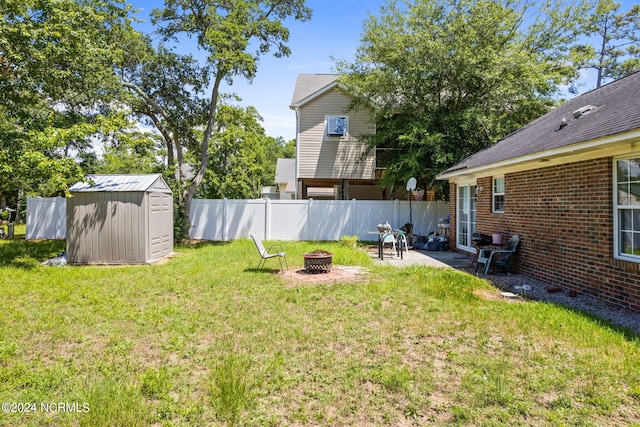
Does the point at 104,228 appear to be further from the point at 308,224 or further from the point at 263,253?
the point at 308,224

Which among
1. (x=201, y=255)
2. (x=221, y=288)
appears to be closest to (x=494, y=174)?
(x=221, y=288)

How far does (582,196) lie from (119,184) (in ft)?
34.7

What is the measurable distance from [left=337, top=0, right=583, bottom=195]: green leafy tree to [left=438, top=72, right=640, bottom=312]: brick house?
13.3 feet

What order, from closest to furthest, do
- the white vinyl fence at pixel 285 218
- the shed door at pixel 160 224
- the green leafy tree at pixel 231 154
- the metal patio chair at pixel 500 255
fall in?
1. the metal patio chair at pixel 500 255
2. the shed door at pixel 160 224
3. the white vinyl fence at pixel 285 218
4. the green leafy tree at pixel 231 154

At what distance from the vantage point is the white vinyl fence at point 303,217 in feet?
47.0

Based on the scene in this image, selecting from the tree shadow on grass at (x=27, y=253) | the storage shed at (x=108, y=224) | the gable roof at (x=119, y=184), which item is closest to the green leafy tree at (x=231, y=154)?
the tree shadow on grass at (x=27, y=253)

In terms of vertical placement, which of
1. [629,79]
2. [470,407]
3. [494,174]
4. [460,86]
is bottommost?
[470,407]

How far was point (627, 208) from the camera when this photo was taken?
537 cm

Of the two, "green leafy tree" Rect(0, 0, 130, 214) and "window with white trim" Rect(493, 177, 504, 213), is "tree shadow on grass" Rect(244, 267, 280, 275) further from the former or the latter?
"window with white trim" Rect(493, 177, 504, 213)

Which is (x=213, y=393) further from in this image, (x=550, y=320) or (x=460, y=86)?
(x=460, y=86)

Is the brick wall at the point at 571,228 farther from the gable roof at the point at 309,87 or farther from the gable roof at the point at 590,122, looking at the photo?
the gable roof at the point at 309,87

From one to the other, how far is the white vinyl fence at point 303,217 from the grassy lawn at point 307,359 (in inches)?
308

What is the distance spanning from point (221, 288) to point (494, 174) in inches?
291

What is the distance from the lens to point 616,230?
5527 millimetres
